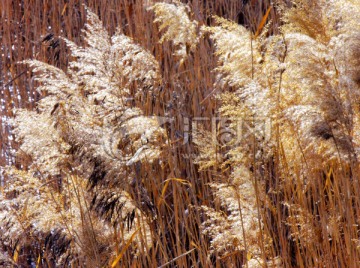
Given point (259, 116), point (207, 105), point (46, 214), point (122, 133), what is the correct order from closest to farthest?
point (259, 116) → point (122, 133) → point (46, 214) → point (207, 105)

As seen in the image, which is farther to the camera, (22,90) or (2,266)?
(22,90)

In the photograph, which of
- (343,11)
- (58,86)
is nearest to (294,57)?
(343,11)

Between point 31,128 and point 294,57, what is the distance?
78 centimetres

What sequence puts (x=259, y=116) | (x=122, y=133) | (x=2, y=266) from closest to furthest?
(x=259, y=116)
(x=122, y=133)
(x=2, y=266)

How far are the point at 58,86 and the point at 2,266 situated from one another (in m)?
0.74

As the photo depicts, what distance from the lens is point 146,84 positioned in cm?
188

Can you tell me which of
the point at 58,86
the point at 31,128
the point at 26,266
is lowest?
the point at 26,266

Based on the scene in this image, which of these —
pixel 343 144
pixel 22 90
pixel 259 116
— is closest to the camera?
pixel 343 144

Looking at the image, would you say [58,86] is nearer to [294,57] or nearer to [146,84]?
[146,84]

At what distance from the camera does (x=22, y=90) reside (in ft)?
11.1

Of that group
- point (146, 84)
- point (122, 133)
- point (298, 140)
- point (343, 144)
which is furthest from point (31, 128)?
point (343, 144)

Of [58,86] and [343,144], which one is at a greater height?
[58,86]

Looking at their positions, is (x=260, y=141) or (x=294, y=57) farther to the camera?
(x=260, y=141)

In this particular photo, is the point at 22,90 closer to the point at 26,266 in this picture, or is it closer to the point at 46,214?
the point at 26,266
